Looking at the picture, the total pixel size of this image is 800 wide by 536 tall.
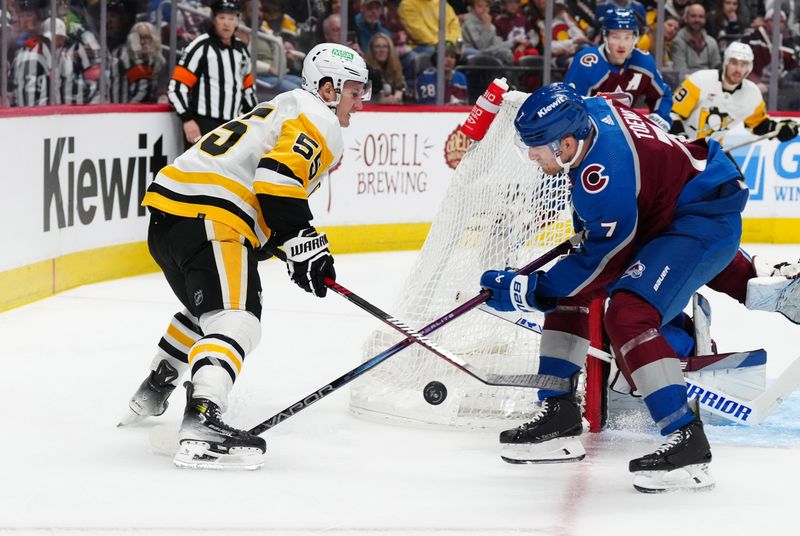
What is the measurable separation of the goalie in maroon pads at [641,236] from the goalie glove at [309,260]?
1.22 feet

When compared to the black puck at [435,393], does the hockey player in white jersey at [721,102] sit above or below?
above

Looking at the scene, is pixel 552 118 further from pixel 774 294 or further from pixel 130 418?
pixel 130 418

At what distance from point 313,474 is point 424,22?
5149mm

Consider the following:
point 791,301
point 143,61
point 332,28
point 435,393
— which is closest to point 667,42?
point 332,28

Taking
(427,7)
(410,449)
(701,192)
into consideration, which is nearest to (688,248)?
(701,192)

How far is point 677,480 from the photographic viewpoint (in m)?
2.83

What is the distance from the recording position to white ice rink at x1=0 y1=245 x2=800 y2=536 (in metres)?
2.59

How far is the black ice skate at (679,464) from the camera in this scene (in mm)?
2814

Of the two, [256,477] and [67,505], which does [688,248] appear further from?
[67,505]

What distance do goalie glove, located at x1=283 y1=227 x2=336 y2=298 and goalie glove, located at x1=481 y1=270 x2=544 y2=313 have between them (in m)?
0.36

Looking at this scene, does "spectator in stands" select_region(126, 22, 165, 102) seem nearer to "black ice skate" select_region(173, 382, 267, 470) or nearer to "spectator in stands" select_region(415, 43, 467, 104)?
"spectator in stands" select_region(415, 43, 467, 104)

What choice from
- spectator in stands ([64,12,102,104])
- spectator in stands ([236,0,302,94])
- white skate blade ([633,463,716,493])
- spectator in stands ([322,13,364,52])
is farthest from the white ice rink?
spectator in stands ([322,13,364,52])

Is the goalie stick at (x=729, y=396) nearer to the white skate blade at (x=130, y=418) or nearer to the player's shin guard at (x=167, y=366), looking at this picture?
the player's shin guard at (x=167, y=366)

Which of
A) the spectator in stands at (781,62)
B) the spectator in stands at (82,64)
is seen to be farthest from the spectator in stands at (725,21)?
the spectator in stands at (82,64)
